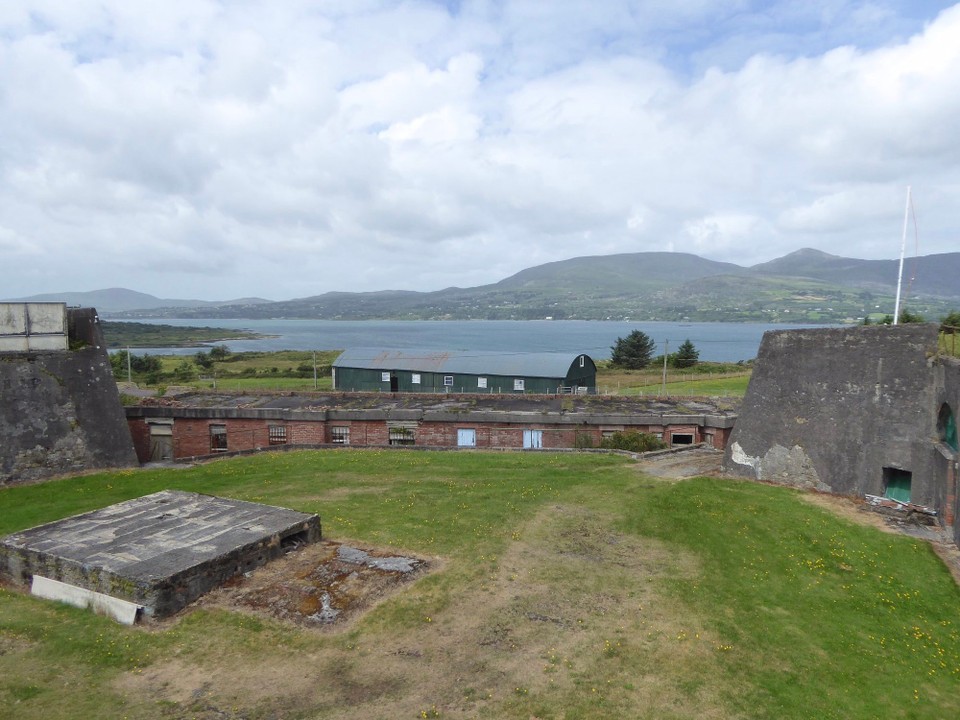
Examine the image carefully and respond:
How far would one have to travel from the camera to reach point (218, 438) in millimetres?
31797

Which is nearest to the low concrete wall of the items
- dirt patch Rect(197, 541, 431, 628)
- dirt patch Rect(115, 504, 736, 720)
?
dirt patch Rect(197, 541, 431, 628)

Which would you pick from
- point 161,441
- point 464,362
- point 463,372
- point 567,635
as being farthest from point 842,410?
point 464,362

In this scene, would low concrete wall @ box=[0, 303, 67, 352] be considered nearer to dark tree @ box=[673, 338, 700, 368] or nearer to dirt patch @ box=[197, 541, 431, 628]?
dirt patch @ box=[197, 541, 431, 628]

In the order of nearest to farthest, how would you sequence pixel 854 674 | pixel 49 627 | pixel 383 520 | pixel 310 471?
pixel 854 674 → pixel 49 627 → pixel 383 520 → pixel 310 471

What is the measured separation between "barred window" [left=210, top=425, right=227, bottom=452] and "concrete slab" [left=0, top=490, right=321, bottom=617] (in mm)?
14257

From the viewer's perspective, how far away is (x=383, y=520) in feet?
59.7

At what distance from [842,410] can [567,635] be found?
1506cm

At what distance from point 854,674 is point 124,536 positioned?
17.0m

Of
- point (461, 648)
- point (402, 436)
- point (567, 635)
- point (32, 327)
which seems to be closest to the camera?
point (461, 648)

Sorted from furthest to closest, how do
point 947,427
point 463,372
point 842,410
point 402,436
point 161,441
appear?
point 463,372
point 161,441
point 402,436
point 842,410
point 947,427

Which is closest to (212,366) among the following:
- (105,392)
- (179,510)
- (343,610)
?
(105,392)

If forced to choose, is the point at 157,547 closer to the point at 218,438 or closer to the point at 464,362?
the point at 218,438

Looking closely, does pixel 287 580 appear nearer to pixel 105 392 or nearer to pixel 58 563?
pixel 58 563

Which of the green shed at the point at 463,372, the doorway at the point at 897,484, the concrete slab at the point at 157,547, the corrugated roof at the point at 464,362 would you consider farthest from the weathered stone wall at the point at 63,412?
the doorway at the point at 897,484
